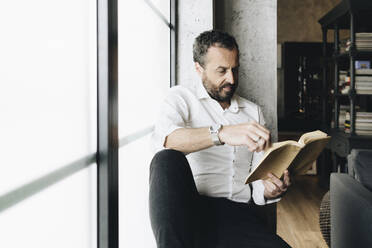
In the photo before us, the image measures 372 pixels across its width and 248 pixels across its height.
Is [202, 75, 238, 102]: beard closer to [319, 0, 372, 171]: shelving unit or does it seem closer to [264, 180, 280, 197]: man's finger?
[264, 180, 280, 197]: man's finger

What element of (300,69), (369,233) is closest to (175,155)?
(369,233)

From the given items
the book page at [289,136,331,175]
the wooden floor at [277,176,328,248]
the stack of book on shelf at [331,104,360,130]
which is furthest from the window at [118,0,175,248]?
Answer: the stack of book on shelf at [331,104,360,130]

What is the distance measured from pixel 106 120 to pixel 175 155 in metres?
0.25

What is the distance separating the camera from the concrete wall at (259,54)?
2.12 meters

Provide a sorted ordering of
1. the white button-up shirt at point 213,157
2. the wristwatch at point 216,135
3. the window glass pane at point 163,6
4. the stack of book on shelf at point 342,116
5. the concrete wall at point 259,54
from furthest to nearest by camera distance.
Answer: the stack of book on shelf at point 342,116 < the concrete wall at point 259,54 < the window glass pane at point 163,6 < the white button-up shirt at point 213,157 < the wristwatch at point 216,135

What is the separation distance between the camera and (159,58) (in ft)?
6.44

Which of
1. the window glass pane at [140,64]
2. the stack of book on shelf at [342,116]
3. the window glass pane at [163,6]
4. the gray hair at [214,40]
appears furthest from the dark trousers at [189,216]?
the stack of book on shelf at [342,116]

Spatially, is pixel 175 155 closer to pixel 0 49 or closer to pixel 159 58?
pixel 0 49

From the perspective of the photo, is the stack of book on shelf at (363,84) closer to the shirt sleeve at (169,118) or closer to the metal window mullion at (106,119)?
the shirt sleeve at (169,118)

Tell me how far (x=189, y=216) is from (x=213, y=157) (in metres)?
0.58

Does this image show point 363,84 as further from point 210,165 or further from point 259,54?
point 210,165

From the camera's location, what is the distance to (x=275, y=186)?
57.4 inches

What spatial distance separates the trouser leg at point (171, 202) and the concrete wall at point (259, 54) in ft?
3.57

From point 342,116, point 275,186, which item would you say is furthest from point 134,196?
point 342,116
